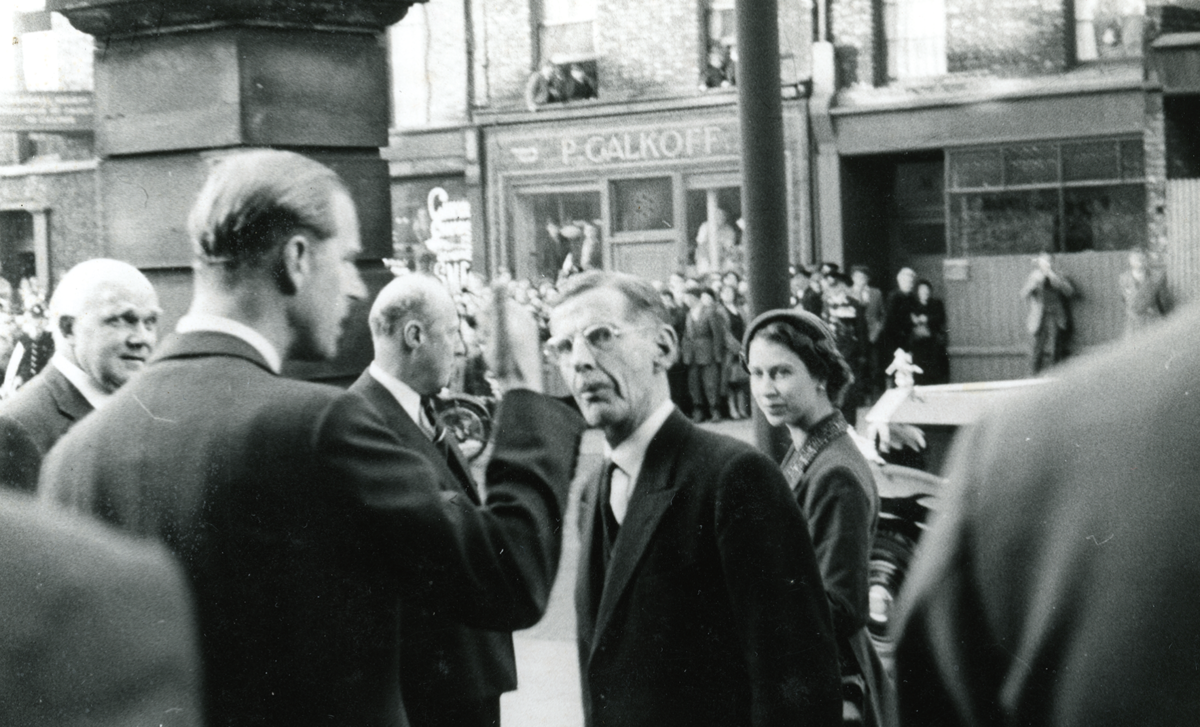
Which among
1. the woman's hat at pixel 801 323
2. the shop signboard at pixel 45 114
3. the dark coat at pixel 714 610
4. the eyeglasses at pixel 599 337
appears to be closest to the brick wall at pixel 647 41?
the shop signboard at pixel 45 114

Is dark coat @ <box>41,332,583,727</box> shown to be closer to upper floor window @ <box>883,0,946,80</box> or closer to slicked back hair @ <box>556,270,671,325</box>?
slicked back hair @ <box>556,270,671,325</box>

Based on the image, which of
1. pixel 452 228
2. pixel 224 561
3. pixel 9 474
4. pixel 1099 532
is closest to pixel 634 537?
pixel 224 561

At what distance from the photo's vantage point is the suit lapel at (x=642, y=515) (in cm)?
285

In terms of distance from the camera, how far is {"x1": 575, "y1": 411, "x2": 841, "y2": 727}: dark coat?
2758 mm

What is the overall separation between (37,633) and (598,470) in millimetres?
2223

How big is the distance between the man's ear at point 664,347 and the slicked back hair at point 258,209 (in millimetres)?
890

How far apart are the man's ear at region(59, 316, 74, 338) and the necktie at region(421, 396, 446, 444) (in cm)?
95

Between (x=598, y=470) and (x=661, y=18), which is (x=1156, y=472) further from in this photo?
(x=661, y=18)

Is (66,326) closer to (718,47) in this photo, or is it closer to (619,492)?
(619,492)

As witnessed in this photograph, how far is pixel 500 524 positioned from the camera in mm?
2369

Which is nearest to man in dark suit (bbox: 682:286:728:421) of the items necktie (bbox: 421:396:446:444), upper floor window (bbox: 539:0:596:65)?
upper floor window (bbox: 539:0:596:65)

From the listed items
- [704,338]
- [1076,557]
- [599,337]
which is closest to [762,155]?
[599,337]

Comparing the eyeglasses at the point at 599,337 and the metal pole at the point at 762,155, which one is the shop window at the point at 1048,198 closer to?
the metal pole at the point at 762,155

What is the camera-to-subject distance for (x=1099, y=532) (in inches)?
39.2
